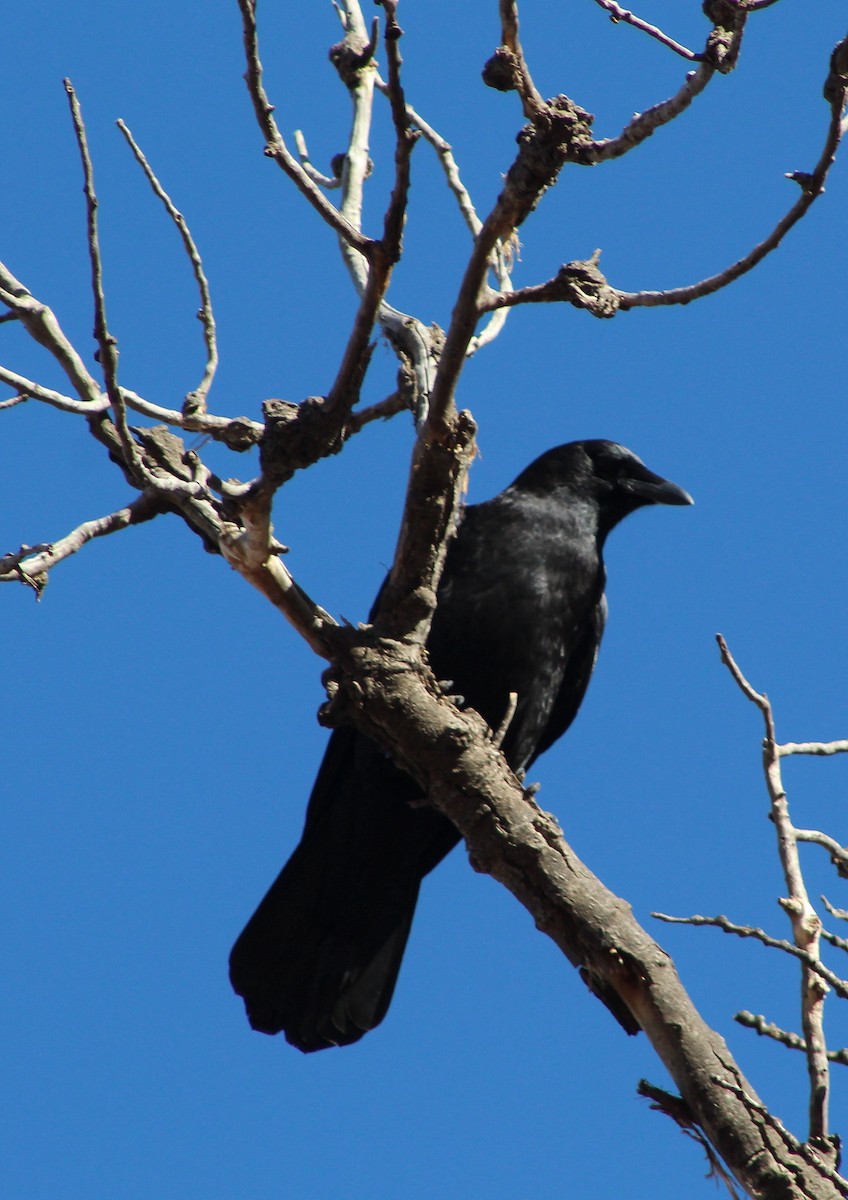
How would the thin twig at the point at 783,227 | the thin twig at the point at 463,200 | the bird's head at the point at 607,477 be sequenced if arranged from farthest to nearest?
the bird's head at the point at 607,477
the thin twig at the point at 463,200
the thin twig at the point at 783,227

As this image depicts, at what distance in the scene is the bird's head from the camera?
565 centimetres

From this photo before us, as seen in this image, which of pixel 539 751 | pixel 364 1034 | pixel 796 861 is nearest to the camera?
pixel 796 861

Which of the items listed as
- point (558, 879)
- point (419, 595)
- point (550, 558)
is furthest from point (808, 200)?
point (550, 558)

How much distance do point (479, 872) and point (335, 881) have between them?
1.36m

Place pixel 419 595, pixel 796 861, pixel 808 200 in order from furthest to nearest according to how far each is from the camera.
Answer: pixel 419 595 → pixel 796 861 → pixel 808 200

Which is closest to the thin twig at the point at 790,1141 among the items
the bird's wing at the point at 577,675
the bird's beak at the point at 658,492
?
the bird's wing at the point at 577,675

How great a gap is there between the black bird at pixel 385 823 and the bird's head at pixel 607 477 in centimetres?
57

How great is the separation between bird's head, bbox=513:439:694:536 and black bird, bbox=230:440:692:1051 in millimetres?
569

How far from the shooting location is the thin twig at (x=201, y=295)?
3891 millimetres

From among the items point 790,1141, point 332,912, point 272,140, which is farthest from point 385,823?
point 272,140

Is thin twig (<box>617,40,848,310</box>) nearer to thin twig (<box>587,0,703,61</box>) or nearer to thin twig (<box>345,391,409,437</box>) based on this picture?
thin twig (<box>587,0,703,61</box>)

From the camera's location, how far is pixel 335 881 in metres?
4.91

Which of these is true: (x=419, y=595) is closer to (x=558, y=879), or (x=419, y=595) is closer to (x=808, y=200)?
(x=558, y=879)

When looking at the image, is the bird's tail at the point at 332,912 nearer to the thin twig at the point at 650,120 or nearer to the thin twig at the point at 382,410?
the thin twig at the point at 382,410
